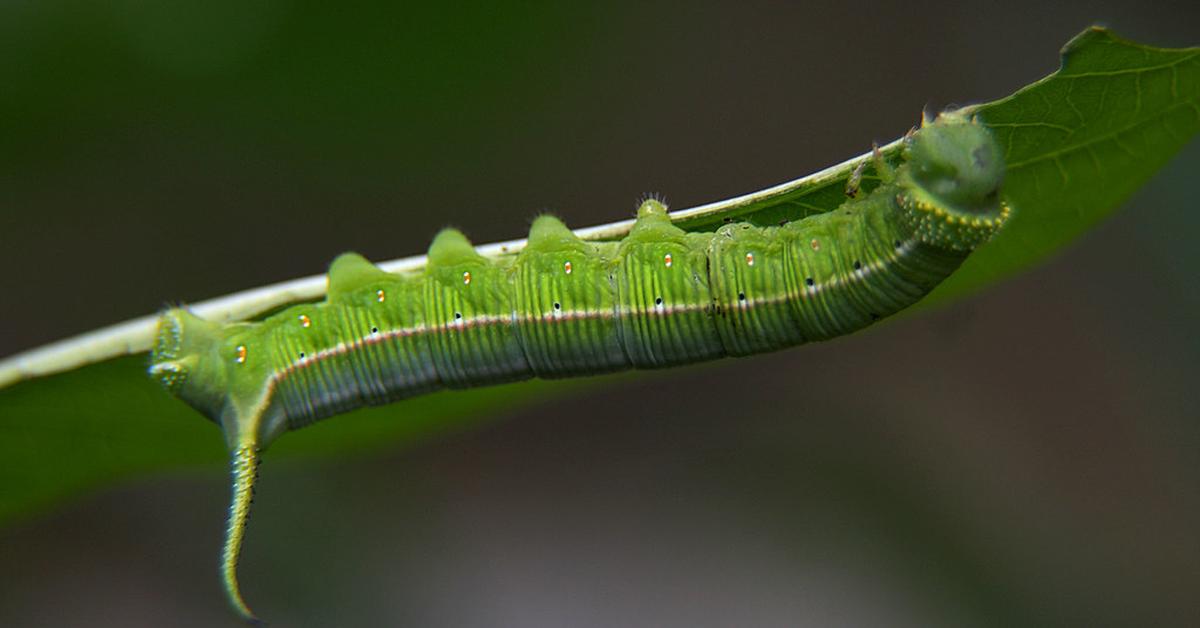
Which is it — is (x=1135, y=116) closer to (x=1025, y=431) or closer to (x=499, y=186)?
(x=499, y=186)

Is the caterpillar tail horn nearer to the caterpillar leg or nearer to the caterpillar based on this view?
the caterpillar

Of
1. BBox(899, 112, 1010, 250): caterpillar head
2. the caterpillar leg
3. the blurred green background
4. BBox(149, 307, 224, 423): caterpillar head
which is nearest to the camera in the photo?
BBox(899, 112, 1010, 250): caterpillar head

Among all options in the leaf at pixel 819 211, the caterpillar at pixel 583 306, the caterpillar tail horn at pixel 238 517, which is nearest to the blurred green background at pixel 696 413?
the leaf at pixel 819 211

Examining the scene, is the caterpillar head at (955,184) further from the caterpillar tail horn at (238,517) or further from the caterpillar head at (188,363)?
the caterpillar head at (188,363)

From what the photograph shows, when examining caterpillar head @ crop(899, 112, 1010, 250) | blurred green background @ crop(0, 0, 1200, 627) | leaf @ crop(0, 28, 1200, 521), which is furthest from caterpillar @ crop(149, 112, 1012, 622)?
blurred green background @ crop(0, 0, 1200, 627)

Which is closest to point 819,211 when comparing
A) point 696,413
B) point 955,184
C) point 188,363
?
point 955,184

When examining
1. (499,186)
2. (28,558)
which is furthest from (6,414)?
(28,558)

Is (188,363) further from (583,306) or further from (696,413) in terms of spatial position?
(696,413)
